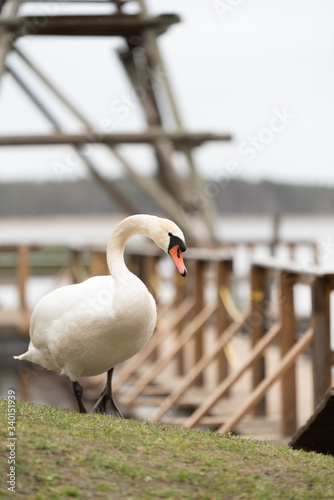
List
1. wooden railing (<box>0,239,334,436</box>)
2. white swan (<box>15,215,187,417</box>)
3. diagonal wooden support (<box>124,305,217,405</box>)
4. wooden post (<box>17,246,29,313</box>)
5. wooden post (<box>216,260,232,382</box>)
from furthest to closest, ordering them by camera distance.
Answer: wooden post (<box>17,246,29,313</box>)
diagonal wooden support (<box>124,305,217,405</box>)
wooden post (<box>216,260,232,382</box>)
wooden railing (<box>0,239,334,436</box>)
white swan (<box>15,215,187,417</box>)

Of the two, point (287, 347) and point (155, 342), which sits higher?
point (287, 347)

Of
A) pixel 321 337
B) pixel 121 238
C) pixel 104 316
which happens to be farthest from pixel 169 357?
pixel 104 316

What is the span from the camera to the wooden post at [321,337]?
5.62 metres

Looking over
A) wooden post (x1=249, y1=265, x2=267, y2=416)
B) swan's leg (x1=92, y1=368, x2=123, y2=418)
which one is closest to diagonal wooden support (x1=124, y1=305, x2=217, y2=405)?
wooden post (x1=249, y1=265, x2=267, y2=416)

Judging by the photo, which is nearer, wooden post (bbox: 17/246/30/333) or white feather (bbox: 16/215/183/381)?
white feather (bbox: 16/215/183/381)

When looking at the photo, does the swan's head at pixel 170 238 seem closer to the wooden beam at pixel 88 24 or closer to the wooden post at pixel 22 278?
the wooden beam at pixel 88 24

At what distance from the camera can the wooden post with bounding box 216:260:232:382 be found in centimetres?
839

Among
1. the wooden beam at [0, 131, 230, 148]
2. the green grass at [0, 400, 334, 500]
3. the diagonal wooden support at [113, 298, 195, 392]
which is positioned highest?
the wooden beam at [0, 131, 230, 148]

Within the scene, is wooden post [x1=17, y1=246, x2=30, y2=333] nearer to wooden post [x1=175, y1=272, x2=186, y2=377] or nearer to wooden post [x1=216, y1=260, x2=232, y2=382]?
wooden post [x1=175, y1=272, x2=186, y2=377]

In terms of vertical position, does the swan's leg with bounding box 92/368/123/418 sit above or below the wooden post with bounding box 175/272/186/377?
above

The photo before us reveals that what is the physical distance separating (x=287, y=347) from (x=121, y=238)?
8.18ft

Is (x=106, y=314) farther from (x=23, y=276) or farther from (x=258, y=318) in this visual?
(x=23, y=276)

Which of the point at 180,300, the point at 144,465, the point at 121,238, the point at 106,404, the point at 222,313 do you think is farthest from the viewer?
the point at 180,300

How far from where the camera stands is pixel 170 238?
13.9ft
